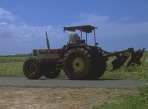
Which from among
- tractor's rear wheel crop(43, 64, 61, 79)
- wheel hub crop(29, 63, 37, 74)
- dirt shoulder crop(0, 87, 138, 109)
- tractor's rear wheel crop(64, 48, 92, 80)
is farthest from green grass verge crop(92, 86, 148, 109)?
tractor's rear wheel crop(43, 64, 61, 79)

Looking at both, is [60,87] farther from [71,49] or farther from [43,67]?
[43,67]

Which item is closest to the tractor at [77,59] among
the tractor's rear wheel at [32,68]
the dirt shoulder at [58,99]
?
the tractor's rear wheel at [32,68]

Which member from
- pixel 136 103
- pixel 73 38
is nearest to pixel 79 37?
pixel 73 38

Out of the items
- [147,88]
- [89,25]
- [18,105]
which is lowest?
[18,105]

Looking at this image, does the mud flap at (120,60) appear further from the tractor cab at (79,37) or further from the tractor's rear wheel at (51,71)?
the tractor's rear wheel at (51,71)

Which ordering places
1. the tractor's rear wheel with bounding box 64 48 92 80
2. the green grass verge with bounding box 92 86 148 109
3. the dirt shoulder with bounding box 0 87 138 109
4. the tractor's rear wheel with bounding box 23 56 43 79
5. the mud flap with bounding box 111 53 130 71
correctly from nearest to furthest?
the green grass verge with bounding box 92 86 148 109 < the dirt shoulder with bounding box 0 87 138 109 < the tractor's rear wheel with bounding box 64 48 92 80 < the mud flap with bounding box 111 53 130 71 < the tractor's rear wheel with bounding box 23 56 43 79

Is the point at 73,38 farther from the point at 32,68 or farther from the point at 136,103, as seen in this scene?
the point at 136,103

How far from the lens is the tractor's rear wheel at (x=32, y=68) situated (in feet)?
63.4

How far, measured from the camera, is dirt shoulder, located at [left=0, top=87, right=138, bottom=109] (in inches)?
368

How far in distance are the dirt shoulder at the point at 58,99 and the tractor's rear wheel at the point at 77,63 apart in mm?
5314

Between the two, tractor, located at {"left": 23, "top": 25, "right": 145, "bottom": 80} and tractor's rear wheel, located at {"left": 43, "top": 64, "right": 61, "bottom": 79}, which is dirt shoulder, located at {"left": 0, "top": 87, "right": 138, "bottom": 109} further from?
tractor's rear wheel, located at {"left": 43, "top": 64, "right": 61, "bottom": 79}

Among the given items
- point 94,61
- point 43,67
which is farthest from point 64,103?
point 43,67

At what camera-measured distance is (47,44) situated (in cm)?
2058

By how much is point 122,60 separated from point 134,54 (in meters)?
0.71
